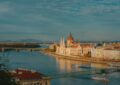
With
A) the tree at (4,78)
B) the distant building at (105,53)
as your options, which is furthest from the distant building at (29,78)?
the distant building at (105,53)

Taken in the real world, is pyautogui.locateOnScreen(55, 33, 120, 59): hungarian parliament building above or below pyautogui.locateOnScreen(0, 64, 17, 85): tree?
below

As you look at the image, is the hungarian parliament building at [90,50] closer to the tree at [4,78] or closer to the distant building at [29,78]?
the distant building at [29,78]

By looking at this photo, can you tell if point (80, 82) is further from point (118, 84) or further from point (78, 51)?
point (78, 51)

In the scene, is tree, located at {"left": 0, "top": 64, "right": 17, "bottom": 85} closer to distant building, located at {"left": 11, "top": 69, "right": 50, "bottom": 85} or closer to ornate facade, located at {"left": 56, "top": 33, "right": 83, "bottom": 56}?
distant building, located at {"left": 11, "top": 69, "right": 50, "bottom": 85}

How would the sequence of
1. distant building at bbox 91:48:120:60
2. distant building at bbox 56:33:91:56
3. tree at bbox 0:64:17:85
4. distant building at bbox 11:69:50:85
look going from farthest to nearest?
1. distant building at bbox 56:33:91:56
2. distant building at bbox 91:48:120:60
3. distant building at bbox 11:69:50:85
4. tree at bbox 0:64:17:85

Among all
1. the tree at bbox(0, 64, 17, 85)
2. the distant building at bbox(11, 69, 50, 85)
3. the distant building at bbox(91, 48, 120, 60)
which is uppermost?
the tree at bbox(0, 64, 17, 85)

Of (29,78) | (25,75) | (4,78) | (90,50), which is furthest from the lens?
(90,50)

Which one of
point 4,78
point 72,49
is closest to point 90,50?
point 72,49

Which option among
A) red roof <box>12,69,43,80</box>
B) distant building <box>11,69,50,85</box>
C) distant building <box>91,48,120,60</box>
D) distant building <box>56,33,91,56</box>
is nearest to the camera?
distant building <box>11,69,50,85</box>

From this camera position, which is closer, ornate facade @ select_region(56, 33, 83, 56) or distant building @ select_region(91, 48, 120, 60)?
distant building @ select_region(91, 48, 120, 60)

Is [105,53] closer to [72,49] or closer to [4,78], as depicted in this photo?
[72,49]

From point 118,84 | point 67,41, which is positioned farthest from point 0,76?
point 67,41

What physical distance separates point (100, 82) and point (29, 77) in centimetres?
623

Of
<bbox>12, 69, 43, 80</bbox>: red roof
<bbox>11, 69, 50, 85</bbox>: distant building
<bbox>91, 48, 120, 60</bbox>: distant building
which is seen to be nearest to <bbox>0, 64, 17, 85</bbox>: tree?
<bbox>11, 69, 50, 85</bbox>: distant building
